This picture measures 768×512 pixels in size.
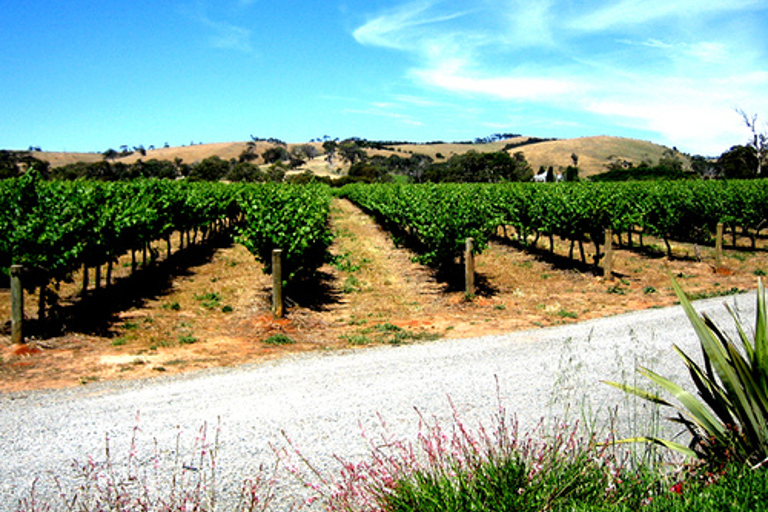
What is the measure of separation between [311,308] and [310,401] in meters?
5.75

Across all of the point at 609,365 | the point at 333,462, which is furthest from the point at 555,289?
the point at 333,462

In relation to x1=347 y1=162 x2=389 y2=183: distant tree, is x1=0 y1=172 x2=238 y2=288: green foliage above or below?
below

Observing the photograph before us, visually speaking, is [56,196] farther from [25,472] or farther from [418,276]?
[418,276]

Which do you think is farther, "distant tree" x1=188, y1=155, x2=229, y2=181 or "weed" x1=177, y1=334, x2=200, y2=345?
"distant tree" x1=188, y1=155, x2=229, y2=181

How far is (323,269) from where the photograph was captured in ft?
54.9

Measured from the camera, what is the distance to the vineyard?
8.91 m

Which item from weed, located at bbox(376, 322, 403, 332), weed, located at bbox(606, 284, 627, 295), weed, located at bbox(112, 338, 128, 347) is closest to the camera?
weed, located at bbox(112, 338, 128, 347)

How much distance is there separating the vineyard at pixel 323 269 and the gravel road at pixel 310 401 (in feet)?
4.17

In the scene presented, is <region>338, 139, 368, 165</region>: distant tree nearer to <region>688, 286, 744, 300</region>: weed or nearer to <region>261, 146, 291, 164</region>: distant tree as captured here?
<region>261, 146, 291, 164</region>: distant tree

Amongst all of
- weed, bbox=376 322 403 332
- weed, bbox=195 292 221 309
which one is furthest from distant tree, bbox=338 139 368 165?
weed, bbox=376 322 403 332

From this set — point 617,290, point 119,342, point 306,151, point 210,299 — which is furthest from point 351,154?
point 119,342

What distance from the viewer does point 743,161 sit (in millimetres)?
67312

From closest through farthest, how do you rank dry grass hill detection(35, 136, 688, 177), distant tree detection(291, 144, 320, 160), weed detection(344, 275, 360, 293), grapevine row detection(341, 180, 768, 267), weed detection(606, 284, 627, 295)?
weed detection(606, 284, 627, 295) → grapevine row detection(341, 180, 768, 267) → weed detection(344, 275, 360, 293) → dry grass hill detection(35, 136, 688, 177) → distant tree detection(291, 144, 320, 160)

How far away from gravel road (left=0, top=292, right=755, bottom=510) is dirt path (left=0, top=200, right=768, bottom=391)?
107cm
